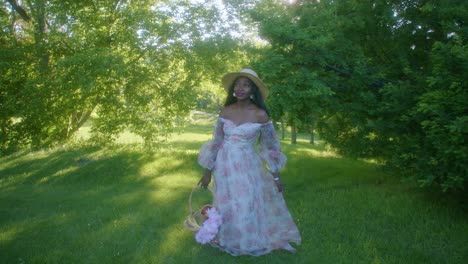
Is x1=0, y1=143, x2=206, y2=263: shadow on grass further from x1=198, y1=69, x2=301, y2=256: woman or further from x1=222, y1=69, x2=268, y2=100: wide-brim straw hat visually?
x1=222, y1=69, x2=268, y2=100: wide-brim straw hat

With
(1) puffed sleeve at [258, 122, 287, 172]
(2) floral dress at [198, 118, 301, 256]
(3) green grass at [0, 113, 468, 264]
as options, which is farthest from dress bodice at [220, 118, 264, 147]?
(3) green grass at [0, 113, 468, 264]

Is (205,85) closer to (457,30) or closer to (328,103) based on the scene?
(328,103)

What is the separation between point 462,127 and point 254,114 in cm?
283

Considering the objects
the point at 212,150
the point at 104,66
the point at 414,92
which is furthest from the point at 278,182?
the point at 104,66

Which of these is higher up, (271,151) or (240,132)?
(240,132)

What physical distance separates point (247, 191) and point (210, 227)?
2.03 ft

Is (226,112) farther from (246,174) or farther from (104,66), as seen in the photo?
(104,66)

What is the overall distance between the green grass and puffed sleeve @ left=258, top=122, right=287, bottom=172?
1.14 metres

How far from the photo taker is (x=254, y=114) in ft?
14.5

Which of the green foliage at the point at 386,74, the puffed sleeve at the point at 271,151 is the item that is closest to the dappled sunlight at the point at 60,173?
the green foliage at the point at 386,74

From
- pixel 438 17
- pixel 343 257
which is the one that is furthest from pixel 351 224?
pixel 438 17

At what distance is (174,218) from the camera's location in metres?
6.10

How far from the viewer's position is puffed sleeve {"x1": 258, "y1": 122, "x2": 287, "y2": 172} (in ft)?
15.0

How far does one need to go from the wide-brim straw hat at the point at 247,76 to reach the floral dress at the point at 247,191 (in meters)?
0.45
